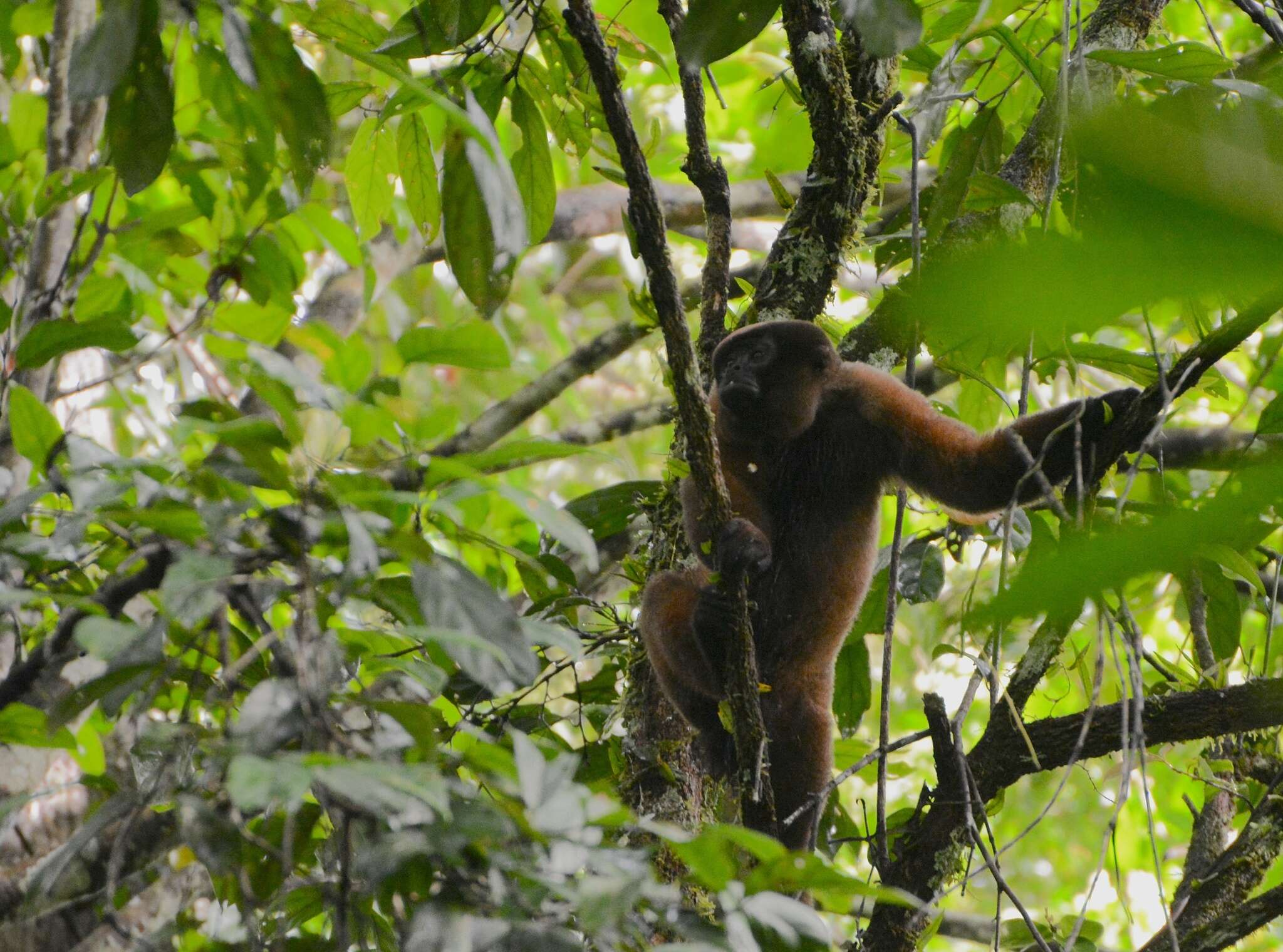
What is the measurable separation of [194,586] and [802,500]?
287cm

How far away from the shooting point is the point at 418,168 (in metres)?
2.50

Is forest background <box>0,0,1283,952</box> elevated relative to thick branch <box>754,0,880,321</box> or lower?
lower

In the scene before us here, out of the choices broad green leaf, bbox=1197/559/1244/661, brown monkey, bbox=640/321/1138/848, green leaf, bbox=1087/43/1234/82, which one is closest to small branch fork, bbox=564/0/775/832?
brown monkey, bbox=640/321/1138/848

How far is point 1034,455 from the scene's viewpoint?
9.93 ft

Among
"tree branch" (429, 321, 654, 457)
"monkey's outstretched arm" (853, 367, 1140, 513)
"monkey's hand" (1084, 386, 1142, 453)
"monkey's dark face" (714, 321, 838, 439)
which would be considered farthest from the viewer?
"tree branch" (429, 321, 654, 457)

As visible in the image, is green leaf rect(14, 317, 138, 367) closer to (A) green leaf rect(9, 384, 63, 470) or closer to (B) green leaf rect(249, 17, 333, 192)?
(A) green leaf rect(9, 384, 63, 470)

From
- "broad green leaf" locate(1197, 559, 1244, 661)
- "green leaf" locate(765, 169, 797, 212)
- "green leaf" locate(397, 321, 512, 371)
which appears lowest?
"green leaf" locate(397, 321, 512, 371)

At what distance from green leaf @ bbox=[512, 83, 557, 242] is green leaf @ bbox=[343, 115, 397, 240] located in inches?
14.2

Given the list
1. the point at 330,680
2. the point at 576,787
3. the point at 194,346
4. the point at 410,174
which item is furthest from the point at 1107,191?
the point at 194,346

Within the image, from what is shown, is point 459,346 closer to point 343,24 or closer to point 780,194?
point 343,24

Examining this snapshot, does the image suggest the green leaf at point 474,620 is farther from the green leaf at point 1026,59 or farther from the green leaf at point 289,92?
the green leaf at point 1026,59

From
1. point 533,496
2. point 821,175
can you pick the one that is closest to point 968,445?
point 821,175

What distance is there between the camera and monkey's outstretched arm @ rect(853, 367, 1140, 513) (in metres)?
2.88

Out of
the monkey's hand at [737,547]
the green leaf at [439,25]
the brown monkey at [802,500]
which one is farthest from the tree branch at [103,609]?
the brown monkey at [802,500]
